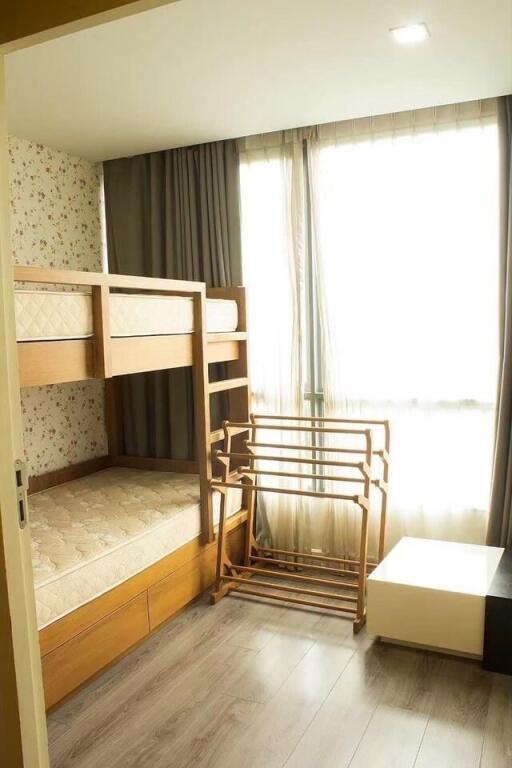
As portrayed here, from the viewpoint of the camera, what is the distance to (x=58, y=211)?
366cm

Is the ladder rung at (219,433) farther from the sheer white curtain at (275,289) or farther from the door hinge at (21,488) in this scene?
the door hinge at (21,488)

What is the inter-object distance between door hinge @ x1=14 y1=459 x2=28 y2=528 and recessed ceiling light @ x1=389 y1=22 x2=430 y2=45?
1.88 m

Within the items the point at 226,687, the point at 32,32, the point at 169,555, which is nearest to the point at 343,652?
the point at 226,687

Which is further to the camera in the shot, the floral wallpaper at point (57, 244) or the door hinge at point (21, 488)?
the floral wallpaper at point (57, 244)

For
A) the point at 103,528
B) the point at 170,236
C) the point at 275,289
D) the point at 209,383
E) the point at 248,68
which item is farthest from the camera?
the point at 170,236

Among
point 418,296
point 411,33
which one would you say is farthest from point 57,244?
point 411,33

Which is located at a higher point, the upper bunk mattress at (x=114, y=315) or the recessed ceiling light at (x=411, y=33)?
the recessed ceiling light at (x=411, y=33)

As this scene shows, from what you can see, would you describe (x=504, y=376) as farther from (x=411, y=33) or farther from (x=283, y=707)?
(x=283, y=707)

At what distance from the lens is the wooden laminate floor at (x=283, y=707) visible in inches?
79.3

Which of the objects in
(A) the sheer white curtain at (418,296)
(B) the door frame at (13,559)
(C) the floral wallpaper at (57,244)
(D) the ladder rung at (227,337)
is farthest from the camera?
(C) the floral wallpaper at (57,244)

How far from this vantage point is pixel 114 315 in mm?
2578

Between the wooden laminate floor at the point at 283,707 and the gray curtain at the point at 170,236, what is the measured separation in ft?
4.42

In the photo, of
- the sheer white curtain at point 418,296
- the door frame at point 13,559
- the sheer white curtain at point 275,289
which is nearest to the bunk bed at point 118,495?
the sheer white curtain at point 275,289

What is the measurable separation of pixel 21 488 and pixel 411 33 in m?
1.97
